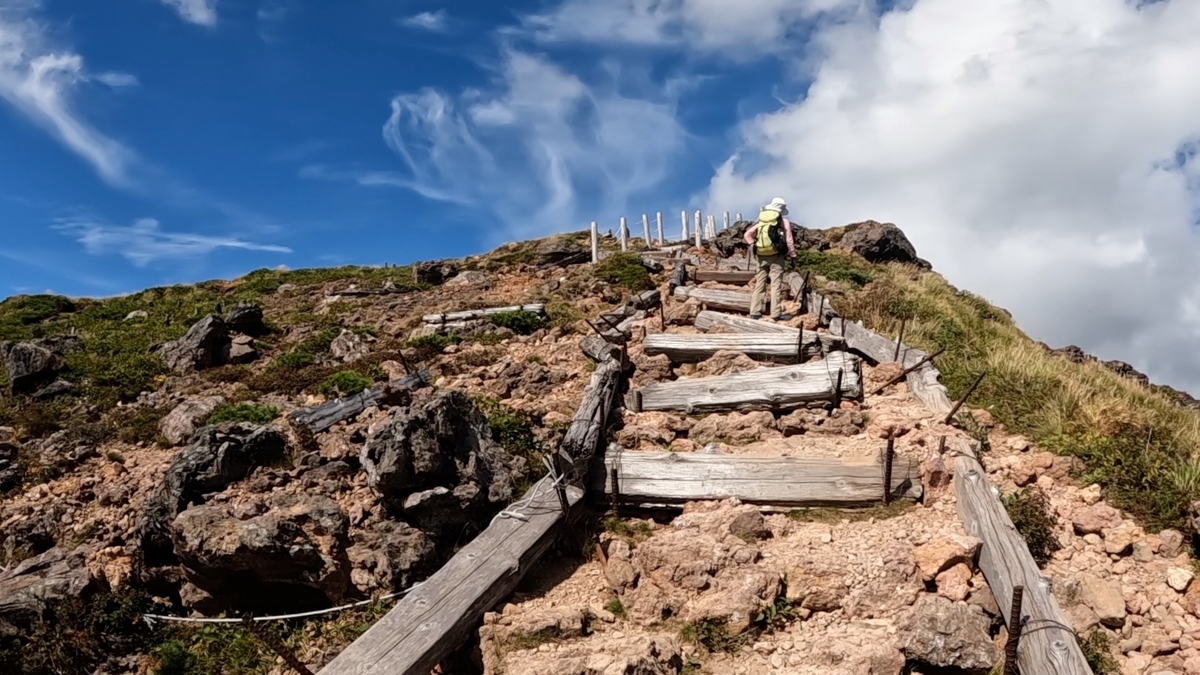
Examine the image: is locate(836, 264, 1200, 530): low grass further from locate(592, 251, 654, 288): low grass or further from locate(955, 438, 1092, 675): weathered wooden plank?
locate(592, 251, 654, 288): low grass

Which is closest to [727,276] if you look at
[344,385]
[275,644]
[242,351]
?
[344,385]

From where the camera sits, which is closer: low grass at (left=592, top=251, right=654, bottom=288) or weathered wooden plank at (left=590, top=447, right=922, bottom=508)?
weathered wooden plank at (left=590, top=447, right=922, bottom=508)

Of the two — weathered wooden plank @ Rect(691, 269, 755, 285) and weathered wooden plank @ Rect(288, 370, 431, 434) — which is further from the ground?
weathered wooden plank @ Rect(691, 269, 755, 285)

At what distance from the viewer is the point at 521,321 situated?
48.0 feet

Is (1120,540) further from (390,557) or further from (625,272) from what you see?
(625,272)

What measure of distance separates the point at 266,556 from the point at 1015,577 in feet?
19.3

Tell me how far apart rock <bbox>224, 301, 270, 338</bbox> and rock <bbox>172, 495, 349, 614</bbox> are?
10808 millimetres

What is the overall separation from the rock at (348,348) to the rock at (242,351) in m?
1.74

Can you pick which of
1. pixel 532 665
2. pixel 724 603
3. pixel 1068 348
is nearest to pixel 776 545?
pixel 724 603

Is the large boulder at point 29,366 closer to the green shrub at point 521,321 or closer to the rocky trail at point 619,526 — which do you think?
the rocky trail at point 619,526

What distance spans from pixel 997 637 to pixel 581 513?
141 inches

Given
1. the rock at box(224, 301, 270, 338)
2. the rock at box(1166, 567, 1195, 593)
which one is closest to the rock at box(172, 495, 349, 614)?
the rock at box(1166, 567, 1195, 593)

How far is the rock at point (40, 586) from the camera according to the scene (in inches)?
235

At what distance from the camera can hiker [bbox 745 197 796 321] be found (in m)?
12.9
